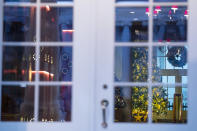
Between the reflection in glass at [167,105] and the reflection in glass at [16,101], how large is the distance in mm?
3489

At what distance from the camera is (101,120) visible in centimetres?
420

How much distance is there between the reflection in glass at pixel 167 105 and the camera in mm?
7777

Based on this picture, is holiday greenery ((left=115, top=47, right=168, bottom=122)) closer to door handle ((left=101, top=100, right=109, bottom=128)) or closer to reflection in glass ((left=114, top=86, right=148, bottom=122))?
reflection in glass ((left=114, top=86, right=148, bottom=122))

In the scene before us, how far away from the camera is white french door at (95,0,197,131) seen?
13.8ft

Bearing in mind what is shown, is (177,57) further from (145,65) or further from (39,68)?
(39,68)

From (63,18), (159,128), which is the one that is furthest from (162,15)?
(159,128)

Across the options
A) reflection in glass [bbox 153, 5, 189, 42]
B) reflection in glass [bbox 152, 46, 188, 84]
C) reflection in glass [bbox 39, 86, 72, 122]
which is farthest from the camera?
reflection in glass [bbox 152, 46, 188, 84]

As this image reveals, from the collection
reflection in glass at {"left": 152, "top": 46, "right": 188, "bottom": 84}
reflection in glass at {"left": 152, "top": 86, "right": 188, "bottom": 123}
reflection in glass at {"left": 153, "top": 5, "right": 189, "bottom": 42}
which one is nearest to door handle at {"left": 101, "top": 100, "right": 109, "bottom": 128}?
reflection in glass at {"left": 153, "top": 5, "right": 189, "bottom": 42}

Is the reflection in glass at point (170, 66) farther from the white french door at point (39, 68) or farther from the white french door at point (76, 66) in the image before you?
the white french door at point (39, 68)

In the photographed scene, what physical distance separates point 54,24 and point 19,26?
531 mm

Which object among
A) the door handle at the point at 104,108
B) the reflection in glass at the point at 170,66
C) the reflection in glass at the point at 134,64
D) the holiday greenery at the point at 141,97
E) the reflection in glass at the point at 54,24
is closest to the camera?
the door handle at the point at 104,108

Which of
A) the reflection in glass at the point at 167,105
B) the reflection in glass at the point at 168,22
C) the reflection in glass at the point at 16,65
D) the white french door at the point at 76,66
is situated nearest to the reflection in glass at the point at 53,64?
the white french door at the point at 76,66

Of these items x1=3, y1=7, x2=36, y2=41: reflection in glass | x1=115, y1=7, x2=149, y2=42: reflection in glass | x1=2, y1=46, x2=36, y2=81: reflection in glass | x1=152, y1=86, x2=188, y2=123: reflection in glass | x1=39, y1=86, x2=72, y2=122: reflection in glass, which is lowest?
x1=152, y1=86, x2=188, y2=123: reflection in glass

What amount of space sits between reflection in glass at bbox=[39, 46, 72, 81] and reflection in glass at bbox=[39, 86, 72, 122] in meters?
0.15
